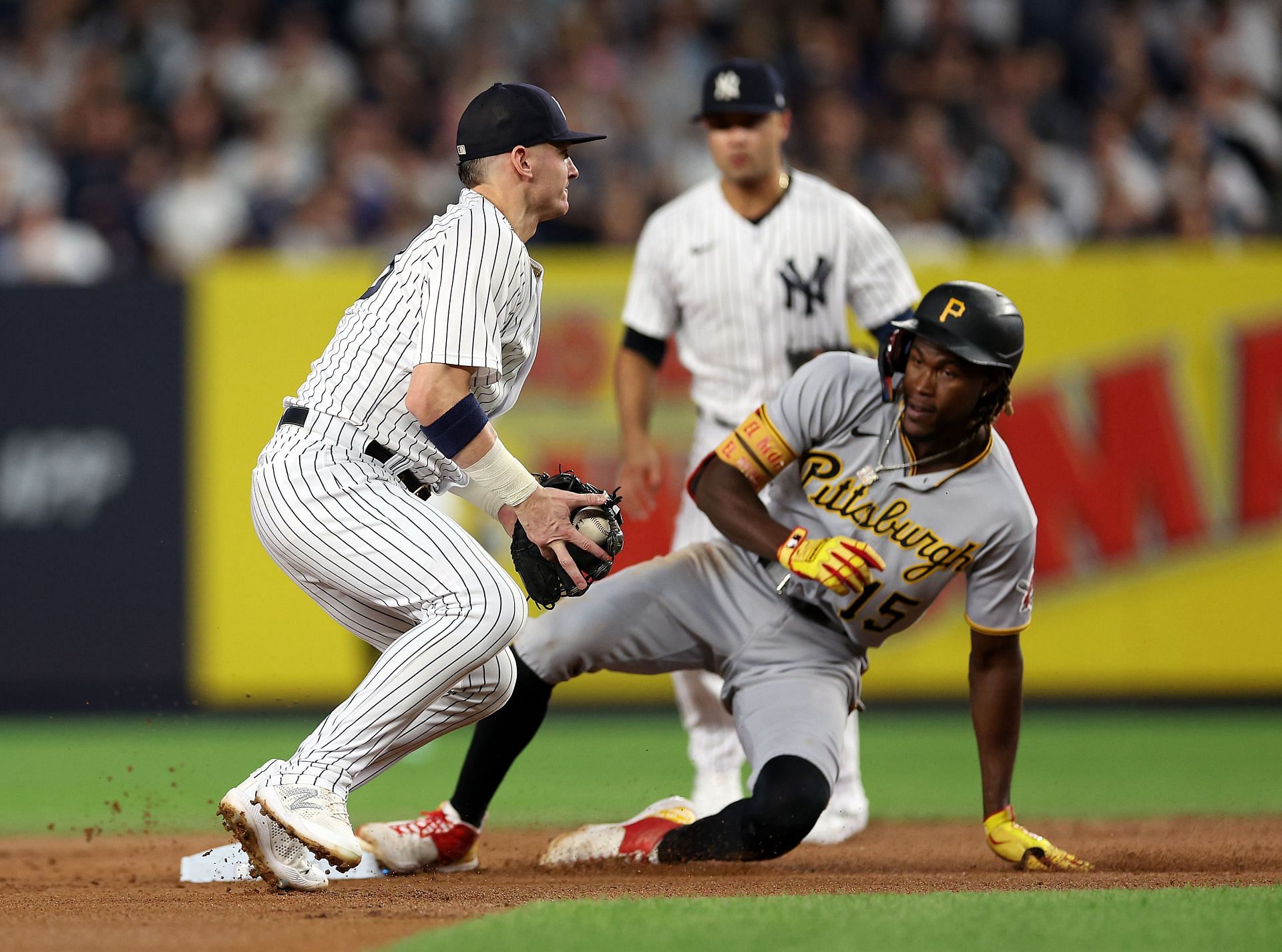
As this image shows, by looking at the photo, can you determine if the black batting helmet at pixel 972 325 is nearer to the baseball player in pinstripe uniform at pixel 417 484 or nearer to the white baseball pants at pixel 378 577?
the baseball player in pinstripe uniform at pixel 417 484

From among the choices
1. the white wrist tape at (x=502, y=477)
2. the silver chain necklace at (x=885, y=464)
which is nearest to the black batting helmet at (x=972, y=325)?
the silver chain necklace at (x=885, y=464)

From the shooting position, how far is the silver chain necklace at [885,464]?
4727mm

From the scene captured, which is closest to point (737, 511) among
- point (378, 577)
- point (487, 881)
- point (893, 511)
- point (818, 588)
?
point (818, 588)

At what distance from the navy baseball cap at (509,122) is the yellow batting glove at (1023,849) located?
2.13 metres

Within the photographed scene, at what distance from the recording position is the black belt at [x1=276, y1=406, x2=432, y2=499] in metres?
4.29

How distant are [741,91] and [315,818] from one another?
2.99 meters

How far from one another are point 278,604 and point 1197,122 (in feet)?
21.7

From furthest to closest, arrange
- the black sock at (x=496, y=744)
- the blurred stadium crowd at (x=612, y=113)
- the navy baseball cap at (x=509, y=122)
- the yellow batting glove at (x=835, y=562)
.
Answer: the blurred stadium crowd at (x=612, y=113)
the black sock at (x=496, y=744)
the yellow batting glove at (x=835, y=562)
the navy baseball cap at (x=509, y=122)

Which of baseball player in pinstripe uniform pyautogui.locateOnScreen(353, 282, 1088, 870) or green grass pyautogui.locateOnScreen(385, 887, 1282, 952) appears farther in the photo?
baseball player in pinstripe uniform pyautogui.locateOnScreen(353, 282, 1088, 870)

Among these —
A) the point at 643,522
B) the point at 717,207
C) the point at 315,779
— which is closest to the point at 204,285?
the point at 643,522

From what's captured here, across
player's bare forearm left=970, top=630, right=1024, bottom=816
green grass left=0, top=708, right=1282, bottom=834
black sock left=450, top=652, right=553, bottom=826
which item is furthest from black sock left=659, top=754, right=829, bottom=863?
green grass left=0, top=708, right=1282, bottom=834

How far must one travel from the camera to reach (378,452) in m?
4.30

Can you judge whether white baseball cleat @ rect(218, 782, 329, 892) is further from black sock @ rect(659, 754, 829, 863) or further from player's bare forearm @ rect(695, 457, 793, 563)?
player's bare forearm @ rect(695, 457, 793, 563)

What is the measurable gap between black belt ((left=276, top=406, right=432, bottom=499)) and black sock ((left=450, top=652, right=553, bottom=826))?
2.35 feet
